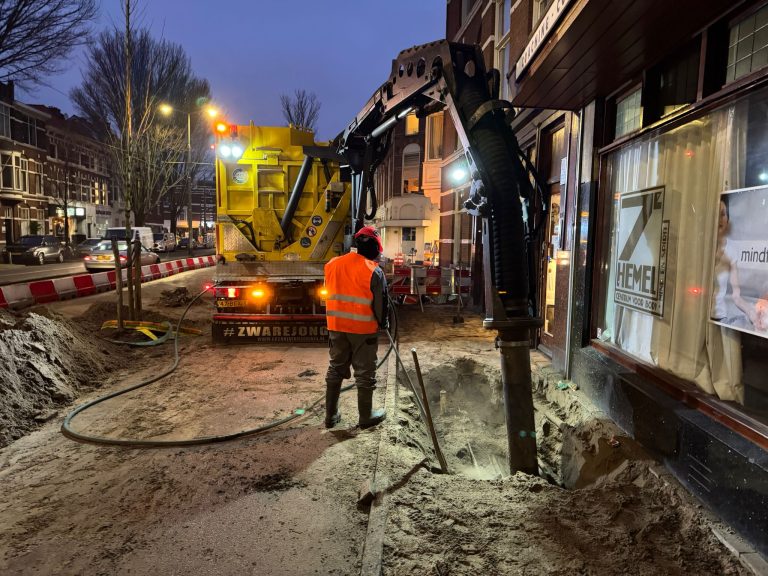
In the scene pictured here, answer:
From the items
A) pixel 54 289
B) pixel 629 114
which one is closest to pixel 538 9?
pixel 629 114

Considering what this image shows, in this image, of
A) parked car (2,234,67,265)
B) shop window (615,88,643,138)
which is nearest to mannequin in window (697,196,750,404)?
shop window (615,88,643,138)

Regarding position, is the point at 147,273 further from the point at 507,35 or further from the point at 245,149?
the point at 507,35

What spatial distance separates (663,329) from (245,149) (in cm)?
687

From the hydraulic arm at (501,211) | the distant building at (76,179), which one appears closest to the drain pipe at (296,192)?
the hydraulic arm at (501,211)

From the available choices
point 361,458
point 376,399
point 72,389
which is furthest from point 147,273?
point 361,458

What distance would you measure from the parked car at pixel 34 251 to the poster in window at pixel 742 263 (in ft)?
102

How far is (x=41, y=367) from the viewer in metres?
5.68

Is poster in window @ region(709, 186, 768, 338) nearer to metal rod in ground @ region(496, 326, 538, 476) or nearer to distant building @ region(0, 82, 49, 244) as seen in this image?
metal rod in ground @ region(496, 326, 538, 476)

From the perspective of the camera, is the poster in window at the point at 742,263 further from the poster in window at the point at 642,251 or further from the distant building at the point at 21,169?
the distant building at the point at 21,169

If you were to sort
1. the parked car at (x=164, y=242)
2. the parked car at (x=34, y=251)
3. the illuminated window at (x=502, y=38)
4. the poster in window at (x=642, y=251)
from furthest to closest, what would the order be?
the parked car at (x=164, y=242), the parked car at (x=34, y=251), the illuminated window at (x=502, y=38), the poster in window at (x=642, y=251)

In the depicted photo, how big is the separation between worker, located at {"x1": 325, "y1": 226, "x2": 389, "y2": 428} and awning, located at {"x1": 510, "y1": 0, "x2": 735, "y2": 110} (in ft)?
7.50

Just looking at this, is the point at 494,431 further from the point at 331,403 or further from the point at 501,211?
the point at 501,211

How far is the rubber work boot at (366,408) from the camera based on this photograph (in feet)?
15.8

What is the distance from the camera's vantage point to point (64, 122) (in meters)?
45.5
